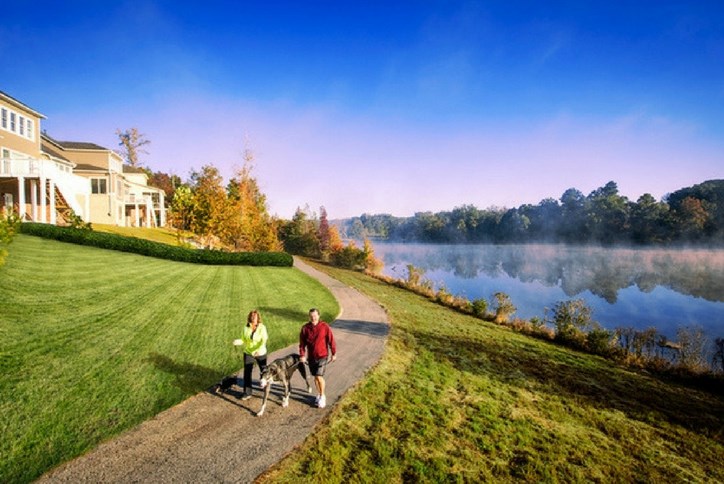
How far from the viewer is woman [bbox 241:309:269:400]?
714 cm

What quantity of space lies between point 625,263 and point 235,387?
64150 millimetres

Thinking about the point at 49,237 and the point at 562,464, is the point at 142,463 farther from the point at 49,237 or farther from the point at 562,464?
the point at 49,237

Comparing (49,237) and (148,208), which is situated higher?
(148,208)

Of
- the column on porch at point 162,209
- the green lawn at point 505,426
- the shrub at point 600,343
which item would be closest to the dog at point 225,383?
the green lawn at point 505,426

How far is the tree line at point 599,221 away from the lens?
211 feet

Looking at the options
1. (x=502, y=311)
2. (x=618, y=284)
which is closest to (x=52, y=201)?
(x=502, y=311)

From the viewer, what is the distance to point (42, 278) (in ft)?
41.6

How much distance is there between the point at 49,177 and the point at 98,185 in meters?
11.8

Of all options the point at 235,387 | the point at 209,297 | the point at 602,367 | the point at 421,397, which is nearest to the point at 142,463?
the point at 235,387

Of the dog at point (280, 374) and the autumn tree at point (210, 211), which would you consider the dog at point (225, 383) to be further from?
the autumn tree at point (210, 211)

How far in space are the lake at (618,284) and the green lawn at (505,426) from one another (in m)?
15.2

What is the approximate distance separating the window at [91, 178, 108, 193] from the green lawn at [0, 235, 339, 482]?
18.1 meters

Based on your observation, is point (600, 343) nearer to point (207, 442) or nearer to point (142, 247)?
point (207, 442)

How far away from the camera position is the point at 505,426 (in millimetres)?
7434
